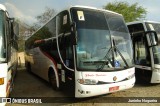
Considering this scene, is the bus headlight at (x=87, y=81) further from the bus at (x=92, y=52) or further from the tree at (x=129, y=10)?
the tree at (x=129, y=10)

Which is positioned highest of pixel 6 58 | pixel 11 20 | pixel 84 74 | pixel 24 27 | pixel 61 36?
pixel 24 27

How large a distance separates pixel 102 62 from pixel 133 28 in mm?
4803

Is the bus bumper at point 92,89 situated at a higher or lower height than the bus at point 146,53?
lower

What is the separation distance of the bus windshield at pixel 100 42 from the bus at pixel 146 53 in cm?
216

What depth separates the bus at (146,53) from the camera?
915 cm

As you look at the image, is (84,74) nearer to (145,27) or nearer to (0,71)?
(0,71)

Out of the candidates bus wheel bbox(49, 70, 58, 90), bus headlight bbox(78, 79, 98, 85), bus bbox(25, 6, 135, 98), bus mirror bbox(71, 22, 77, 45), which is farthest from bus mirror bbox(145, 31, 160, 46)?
bus wheel bbox(49, 70, 58, 90)

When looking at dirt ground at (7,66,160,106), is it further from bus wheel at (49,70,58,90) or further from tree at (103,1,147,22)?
tree at (103,1,147,22)

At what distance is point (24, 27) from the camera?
145 ft

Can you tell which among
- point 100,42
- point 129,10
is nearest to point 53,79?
point 100,42

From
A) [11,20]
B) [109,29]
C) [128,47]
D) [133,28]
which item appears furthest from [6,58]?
[133,28]

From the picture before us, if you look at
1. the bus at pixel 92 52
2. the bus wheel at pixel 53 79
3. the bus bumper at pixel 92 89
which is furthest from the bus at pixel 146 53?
the bus wheel at pixel 53 79

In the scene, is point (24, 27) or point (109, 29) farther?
point (24, 27)

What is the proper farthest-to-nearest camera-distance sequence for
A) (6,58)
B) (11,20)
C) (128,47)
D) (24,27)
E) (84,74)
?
1. (24,27)
2. (128,47)
3. (11,20)
4. (84,74)
5. (6,58)
